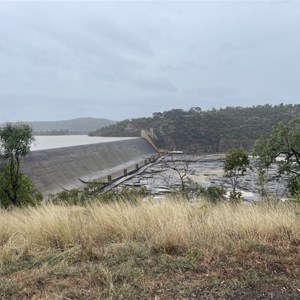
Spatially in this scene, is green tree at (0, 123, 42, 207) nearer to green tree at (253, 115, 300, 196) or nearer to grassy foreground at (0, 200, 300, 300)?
grassy foreground at (0, 200, 300, 300)

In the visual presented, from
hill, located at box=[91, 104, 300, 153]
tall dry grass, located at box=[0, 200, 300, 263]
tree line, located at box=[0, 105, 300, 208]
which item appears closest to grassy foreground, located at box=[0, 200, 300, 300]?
tall dry grass, located at box=[0, 200, 300, 263]

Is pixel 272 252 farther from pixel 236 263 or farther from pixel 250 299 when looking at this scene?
pixel 250 299

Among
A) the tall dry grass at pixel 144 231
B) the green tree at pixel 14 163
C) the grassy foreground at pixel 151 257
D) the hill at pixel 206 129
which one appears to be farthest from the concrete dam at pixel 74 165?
the hill at pixel 206 129

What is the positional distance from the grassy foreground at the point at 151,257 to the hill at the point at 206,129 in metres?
92.4

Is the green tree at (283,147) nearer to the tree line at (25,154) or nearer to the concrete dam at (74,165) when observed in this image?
the tree line at (25,154)

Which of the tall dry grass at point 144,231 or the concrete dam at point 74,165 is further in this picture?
the concrete dam at point 74,165

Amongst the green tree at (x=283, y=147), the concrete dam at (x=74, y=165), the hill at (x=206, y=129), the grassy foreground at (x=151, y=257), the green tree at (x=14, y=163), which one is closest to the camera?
the grassy foreground at (x=151, y=257)

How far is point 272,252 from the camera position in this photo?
4.07 meters

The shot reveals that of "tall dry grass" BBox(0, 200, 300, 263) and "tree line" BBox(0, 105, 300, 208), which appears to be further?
"tree line" BBox(0, 105, 300, 208)

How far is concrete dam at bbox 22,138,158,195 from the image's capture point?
105ft

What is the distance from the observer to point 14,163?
1559 cm

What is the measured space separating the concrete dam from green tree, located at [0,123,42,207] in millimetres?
13629

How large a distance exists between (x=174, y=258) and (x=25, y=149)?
40.8ft

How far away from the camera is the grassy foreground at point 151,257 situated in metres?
3.16
